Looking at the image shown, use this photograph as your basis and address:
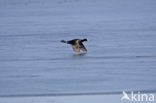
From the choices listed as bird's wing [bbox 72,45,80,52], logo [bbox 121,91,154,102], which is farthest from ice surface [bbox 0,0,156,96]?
logo [bbox 121,91,154,102]

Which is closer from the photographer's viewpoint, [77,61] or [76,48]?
[77,61]

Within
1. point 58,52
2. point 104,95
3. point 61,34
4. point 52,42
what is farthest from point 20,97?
point 61,34

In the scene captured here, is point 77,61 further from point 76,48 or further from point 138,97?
point 138,97

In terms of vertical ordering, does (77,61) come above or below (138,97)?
above

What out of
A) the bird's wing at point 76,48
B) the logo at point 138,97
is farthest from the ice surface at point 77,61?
the logo at point 138,97

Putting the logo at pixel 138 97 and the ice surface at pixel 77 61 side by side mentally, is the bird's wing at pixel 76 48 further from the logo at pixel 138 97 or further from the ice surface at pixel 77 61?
the logo at pixel 138 97

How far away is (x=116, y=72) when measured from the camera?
36.1 feet

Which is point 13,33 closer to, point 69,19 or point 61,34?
point 61,34

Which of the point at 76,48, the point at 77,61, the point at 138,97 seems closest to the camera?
the point at 138,97

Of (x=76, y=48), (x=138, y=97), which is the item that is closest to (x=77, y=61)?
(x=76, y=48)

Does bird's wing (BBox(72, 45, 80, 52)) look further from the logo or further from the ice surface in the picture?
the logo

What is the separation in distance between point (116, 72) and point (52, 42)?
526 cm

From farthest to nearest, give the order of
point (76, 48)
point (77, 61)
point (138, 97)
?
point (76, 48) → point (77, 61) → point (138, 97)

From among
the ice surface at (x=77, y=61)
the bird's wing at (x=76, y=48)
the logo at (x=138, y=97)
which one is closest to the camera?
the logo at (x=138, y=97)
